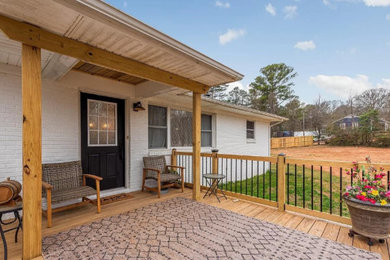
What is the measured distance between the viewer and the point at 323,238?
2.33 m

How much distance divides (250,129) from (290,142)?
→ 41.8 ft

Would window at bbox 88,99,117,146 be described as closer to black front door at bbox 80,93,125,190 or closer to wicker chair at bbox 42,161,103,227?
black front door at bbox 80,93,125,190

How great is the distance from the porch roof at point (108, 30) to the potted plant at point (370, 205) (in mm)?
2463

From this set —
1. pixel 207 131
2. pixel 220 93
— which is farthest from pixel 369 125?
pixel 207 131

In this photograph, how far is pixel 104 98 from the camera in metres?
4.07

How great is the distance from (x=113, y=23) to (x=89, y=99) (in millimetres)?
2518

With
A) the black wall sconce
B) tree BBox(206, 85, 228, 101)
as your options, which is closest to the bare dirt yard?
tree BBox(206, 85, 228, 101)

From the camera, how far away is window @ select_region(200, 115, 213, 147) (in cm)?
642

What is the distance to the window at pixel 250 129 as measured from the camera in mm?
8508

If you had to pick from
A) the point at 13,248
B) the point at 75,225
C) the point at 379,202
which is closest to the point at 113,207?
the point at 75,225

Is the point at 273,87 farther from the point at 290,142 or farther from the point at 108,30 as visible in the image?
the point at 108,30

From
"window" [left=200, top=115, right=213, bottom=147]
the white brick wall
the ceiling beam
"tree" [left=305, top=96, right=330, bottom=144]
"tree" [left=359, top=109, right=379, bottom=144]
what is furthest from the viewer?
"tree" [left=305, top=96, right=330, bottom=144]

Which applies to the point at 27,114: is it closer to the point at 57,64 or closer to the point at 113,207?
the point at 57,64

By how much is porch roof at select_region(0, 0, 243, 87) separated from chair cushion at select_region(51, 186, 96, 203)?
1861 mm
